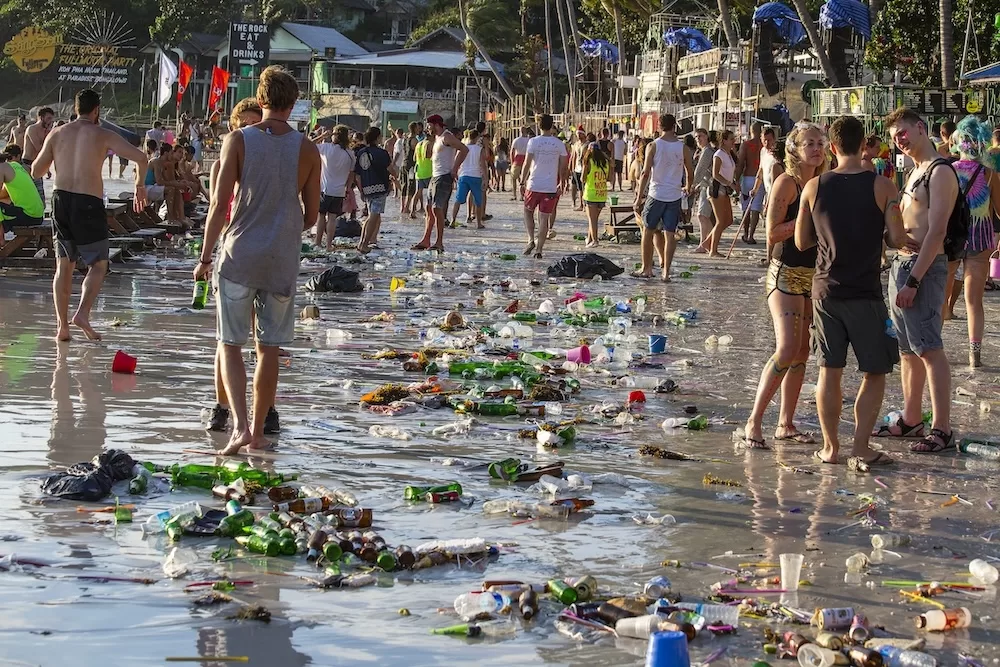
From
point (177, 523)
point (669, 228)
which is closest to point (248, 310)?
point (177, 523)

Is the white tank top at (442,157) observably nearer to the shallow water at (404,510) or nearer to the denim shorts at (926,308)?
the shallow water at (404,510)

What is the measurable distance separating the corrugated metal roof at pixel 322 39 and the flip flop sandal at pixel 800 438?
8473cm

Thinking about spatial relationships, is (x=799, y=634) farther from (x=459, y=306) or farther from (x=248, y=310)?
(x=459, y=306)

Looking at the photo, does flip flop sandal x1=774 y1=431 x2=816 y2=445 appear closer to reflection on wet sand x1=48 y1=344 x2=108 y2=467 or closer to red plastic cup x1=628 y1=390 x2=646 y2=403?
red plastic cup x1=628 y1=390 x2=646 y2=403

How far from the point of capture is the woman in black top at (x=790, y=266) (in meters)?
7.51

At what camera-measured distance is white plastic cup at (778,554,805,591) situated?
522 centimetres

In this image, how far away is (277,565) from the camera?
210 inches

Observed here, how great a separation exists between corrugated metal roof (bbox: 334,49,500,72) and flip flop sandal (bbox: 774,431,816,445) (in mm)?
75308

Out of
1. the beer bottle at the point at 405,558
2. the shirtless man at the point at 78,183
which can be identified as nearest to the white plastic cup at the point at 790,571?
the beer bottle at the point at 405,558

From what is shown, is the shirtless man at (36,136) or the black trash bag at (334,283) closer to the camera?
the black trash bag at (334,283)

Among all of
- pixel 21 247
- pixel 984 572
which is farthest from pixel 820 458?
pixel 21 247

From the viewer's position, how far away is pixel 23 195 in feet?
49.3

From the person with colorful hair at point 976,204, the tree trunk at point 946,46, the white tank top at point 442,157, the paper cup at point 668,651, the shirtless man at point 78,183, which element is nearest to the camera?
the paper cup at point 668,651

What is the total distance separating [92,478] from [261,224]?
151cm
